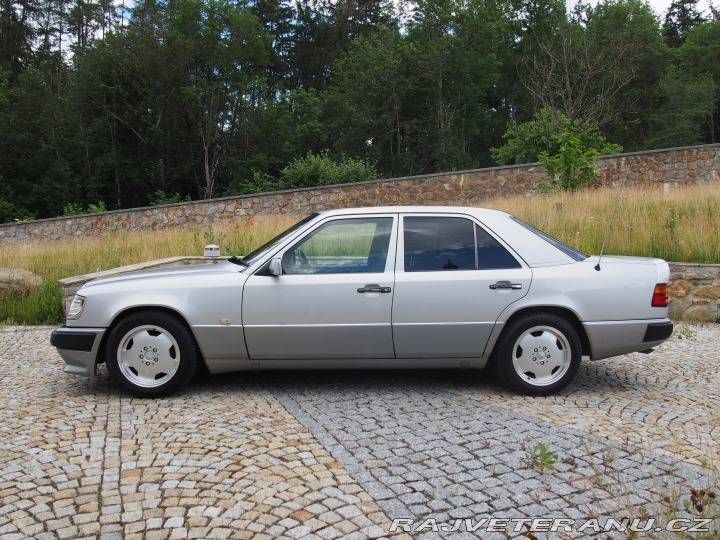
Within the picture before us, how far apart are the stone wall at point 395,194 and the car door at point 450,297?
15.4 meters

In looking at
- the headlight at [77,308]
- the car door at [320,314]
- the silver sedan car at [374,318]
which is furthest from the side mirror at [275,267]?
the headlight at [77,308]

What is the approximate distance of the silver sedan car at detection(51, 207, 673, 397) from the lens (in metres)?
4.84

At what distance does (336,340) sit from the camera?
4.84 metres

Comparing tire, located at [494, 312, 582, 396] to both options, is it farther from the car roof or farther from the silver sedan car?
the car roof

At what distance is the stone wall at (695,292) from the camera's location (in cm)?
853

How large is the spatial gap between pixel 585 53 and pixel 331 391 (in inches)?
1306

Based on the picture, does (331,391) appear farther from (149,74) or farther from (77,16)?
(77,16)

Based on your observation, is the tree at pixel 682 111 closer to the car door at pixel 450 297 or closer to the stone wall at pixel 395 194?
the stone wall at pixel 395 194

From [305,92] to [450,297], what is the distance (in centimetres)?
3711

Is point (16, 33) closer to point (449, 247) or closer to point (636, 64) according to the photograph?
point (636, 64)

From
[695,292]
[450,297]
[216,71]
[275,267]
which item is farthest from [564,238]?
[216,71]

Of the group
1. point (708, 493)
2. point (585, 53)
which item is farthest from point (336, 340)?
point (585, 53)

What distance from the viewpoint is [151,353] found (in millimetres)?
4887

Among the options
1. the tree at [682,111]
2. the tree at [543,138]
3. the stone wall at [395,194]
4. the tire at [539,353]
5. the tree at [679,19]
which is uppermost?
the tree at [679,19]
